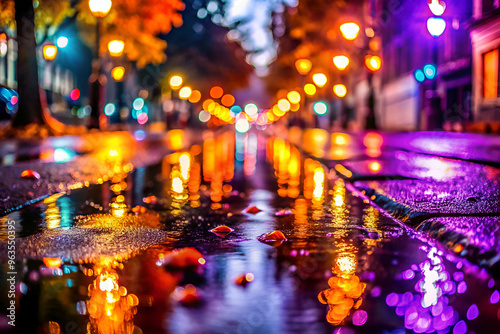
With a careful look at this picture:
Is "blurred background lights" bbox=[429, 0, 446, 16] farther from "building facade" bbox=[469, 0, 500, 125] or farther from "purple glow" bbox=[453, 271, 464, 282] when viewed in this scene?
"purple glow" bbox=[453, 271, 464, 282]

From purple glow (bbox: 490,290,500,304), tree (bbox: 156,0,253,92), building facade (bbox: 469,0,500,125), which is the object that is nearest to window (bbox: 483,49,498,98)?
building facade (bbox: 469,0,500,125)

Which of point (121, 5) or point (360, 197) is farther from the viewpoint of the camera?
point (121, 5)

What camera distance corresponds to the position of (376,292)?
4215 mm

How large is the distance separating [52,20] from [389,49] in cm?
3385

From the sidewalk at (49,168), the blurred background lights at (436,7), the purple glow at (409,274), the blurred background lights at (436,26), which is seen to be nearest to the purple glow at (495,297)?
the purple glow at (409,274)

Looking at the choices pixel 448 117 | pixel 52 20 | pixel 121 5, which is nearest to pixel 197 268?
pixel 52 20

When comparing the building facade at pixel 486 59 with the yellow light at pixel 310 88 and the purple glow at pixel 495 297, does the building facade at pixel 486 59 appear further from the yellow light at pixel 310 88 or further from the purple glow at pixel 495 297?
the purple glow at pixel 495 297

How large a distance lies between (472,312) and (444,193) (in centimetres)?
544

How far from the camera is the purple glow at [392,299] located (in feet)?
13.0

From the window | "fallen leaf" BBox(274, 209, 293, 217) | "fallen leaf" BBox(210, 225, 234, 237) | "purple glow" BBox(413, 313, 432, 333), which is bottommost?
"purple glow" BBox(413, 313, 432, 333)

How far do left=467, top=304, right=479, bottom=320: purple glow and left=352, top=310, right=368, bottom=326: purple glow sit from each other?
519 mm

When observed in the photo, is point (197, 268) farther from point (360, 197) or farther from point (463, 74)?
point (463, 74)

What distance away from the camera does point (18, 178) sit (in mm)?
11594

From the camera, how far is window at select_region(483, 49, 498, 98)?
3256 centimetres
